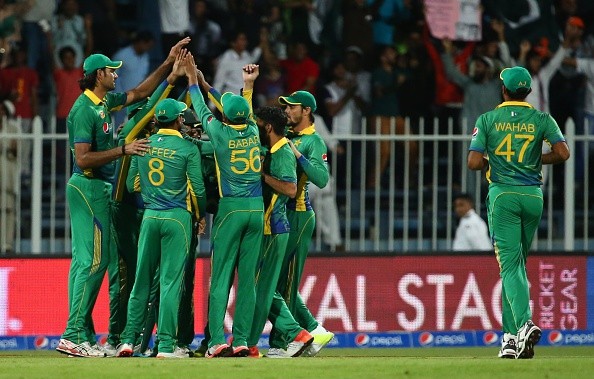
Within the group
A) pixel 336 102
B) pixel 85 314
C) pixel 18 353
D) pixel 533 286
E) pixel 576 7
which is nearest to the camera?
pixel 85 314

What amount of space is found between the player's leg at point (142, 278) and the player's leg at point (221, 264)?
483 mm

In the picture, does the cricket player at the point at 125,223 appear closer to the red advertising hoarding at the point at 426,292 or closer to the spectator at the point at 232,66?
the red advertising hoarding at the point at 426,292

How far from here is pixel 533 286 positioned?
17531mm

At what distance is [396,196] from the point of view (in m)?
18.4

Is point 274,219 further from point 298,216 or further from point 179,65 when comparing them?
point 179,65

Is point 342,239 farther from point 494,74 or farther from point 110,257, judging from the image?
point 110,257

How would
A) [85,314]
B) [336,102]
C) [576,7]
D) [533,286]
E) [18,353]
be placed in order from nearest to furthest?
[85,314]
[18,353]
[533,286]
[336,102]
[576,7]

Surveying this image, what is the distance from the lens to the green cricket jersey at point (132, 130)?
1380cm

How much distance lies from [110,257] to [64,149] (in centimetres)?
414

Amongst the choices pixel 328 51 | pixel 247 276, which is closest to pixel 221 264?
pixel 247 276

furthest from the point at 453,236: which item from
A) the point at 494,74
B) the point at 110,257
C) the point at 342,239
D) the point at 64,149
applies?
the point at 110,257

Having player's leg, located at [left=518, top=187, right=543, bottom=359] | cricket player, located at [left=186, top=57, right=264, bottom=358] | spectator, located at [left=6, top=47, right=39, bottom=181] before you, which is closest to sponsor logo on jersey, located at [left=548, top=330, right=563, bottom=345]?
player's leg, located at [left=518, top=187, right=543, bottom=359]

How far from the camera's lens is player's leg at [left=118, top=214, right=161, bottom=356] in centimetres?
1332

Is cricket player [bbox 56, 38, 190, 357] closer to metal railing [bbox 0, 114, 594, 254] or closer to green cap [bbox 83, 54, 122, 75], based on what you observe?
green cap [bbox 83, 54, 122, 75]
